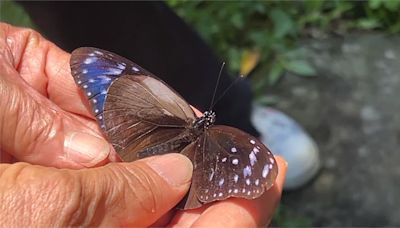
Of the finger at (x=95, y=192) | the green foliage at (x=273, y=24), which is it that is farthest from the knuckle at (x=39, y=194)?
the green foliage at (x=273, y=24)

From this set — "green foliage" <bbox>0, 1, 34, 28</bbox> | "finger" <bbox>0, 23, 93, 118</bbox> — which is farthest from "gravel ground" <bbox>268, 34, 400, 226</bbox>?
"finger" <bbox>0, 23, 93, 118</bbox>

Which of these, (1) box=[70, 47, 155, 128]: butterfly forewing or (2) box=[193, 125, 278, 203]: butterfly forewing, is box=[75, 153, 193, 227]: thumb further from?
(1) box=[70, 47, 155, 128]: butterfly forewing

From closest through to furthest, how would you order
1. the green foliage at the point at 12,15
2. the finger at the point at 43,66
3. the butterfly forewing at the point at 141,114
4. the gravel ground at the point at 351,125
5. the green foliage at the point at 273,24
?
the butterfly forewing at the point at 141,114 < the finger at the point at 43,66 < the gravel ground at the point at 351,125 < the green foliage at the point at 273,24 < the green foliage at the point at 12,15

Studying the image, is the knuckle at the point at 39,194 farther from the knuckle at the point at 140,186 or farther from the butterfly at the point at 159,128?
the butterfly at the point at 159,128

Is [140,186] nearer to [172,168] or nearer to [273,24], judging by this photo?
[172,168]

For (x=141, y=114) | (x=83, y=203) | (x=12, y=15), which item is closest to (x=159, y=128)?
(x=141, y=114)

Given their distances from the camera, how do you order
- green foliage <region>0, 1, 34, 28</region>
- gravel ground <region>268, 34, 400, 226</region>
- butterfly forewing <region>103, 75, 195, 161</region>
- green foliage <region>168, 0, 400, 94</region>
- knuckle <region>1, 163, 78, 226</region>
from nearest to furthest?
knuckle <region>1, 163, 78, 226</region>
butterfly forewing <region>103, 75, 195, 161</region>
gravel ground <region>268, 34, 400, 226</region>
green foliage <region>168, 0, 400, 94</region>
green foliage <region>0, 1, 34, 28</region>

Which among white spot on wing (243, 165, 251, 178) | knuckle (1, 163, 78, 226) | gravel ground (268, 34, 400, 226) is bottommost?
gravel ground (268, 34, 400, 226)
